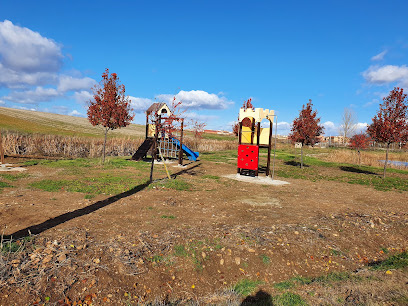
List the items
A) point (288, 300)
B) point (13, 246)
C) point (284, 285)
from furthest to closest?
point (13, 246)
point (284, 285)
point (288, 300)

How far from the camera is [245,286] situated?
5031mm

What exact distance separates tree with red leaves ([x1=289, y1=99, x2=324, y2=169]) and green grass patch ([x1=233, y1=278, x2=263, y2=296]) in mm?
18942

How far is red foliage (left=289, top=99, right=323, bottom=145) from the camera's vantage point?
2239 cm

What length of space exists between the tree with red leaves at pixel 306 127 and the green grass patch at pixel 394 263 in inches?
655

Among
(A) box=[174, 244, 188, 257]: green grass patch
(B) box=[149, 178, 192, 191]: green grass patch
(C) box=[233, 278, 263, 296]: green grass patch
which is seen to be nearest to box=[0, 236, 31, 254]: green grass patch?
(A) box=[174, 244, 188, 257]: green grass patch

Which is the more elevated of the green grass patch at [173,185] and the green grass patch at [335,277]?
the green grass patch at [173,185]

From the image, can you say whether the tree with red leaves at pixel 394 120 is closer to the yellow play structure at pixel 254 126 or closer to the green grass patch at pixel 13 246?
the yellow play structure at pixel 254 126

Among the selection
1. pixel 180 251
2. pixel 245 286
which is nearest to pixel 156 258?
pixel 180 251

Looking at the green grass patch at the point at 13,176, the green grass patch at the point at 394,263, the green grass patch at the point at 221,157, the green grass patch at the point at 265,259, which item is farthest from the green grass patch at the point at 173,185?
the green grass patch at the point at 221,157

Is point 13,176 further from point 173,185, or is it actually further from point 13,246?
point 13,246

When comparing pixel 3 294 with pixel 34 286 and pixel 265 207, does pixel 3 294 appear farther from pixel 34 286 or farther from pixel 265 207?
pixel 265 207

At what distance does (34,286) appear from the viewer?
4355 millimetres

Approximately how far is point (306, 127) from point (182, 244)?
63.4 feet

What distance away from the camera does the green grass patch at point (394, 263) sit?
5535 millimetres
